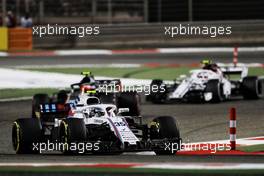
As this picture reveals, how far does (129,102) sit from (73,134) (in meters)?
→ 3.81

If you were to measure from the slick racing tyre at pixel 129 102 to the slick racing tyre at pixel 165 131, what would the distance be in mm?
2818

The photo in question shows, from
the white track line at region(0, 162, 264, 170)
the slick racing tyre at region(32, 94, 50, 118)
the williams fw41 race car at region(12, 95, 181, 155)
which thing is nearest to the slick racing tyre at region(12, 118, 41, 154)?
the williams fw41 race car at region(12, 95, 181, 155)

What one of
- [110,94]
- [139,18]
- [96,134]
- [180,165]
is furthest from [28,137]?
[139,18]

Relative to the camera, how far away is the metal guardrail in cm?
4044

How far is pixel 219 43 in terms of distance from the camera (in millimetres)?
40969

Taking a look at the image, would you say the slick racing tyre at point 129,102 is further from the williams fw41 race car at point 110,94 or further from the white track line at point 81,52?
the white track line at point 81,52

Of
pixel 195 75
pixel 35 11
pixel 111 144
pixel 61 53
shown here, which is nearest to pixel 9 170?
pixel 111 144

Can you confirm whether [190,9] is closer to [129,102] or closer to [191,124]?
[191,124]

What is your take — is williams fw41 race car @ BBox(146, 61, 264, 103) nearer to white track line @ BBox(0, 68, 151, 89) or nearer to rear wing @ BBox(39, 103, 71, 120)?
white track line @ BBox(0, 68, 151, 89)

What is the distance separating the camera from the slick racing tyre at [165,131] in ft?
54.1

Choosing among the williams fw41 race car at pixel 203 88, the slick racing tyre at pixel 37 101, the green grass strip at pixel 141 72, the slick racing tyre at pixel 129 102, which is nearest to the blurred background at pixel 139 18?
the green grass strip at pixel 141 72

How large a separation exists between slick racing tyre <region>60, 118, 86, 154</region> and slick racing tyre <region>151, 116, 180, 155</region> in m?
1.33

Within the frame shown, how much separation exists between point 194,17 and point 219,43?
2265 mm

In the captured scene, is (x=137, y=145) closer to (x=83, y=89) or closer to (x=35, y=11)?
(x=83, y=89)
